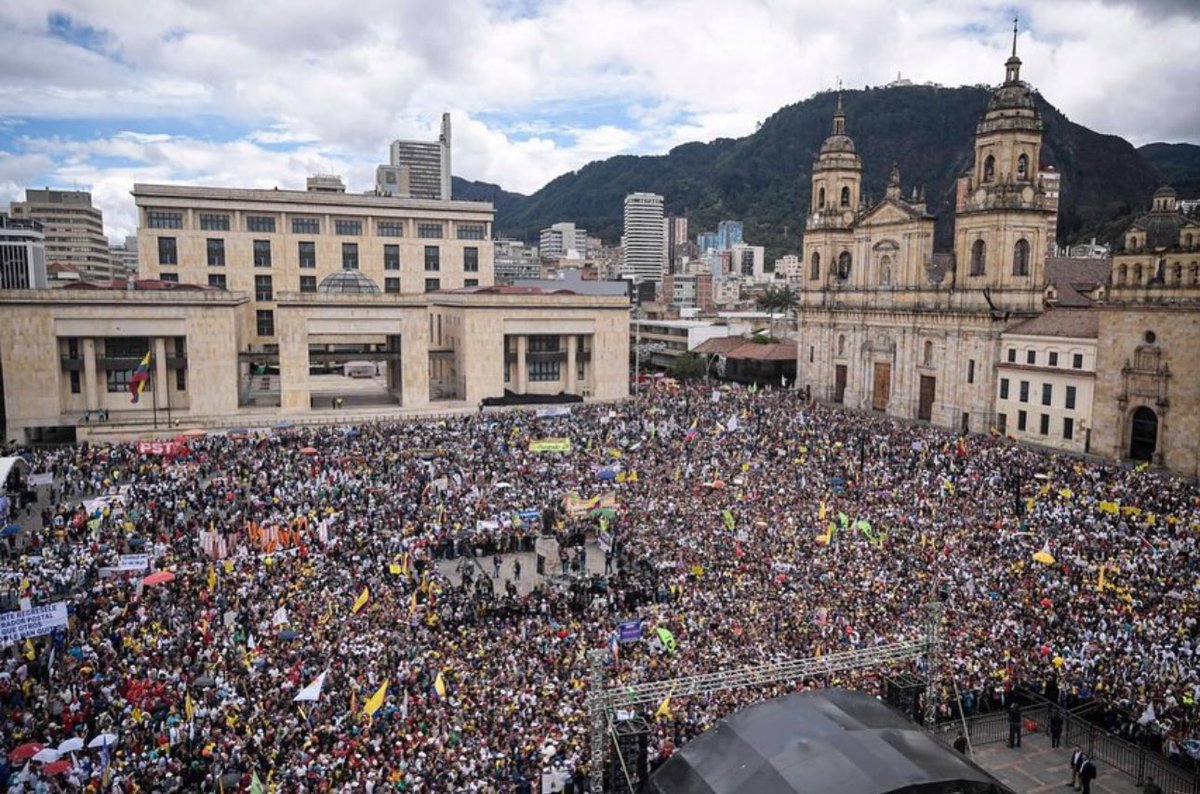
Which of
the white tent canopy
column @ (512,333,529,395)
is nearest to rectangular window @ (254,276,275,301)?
column @ (512,333,529,395)

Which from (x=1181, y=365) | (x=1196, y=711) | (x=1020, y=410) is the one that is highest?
(x=1181, y=365)

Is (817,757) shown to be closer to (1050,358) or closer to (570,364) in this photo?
(1050,358)

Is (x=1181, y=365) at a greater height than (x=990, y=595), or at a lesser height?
greater

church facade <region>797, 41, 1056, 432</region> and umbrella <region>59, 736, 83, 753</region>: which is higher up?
church facade <region>797, 41, 1056, 432</region>

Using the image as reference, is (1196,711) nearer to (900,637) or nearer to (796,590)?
(900,637)

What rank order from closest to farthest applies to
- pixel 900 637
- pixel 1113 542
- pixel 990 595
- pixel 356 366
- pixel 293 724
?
1. pixel 293 724
2. pixel 900 637
3. pixel 990 595
4. pixel 1113 542
5. pixel 356 366

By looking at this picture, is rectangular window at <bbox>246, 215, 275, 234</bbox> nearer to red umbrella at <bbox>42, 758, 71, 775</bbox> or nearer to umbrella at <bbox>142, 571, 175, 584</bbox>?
umbrella at <bbox>142, 571, 175, 584</bbox>

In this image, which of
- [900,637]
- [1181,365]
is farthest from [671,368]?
[900,637]
